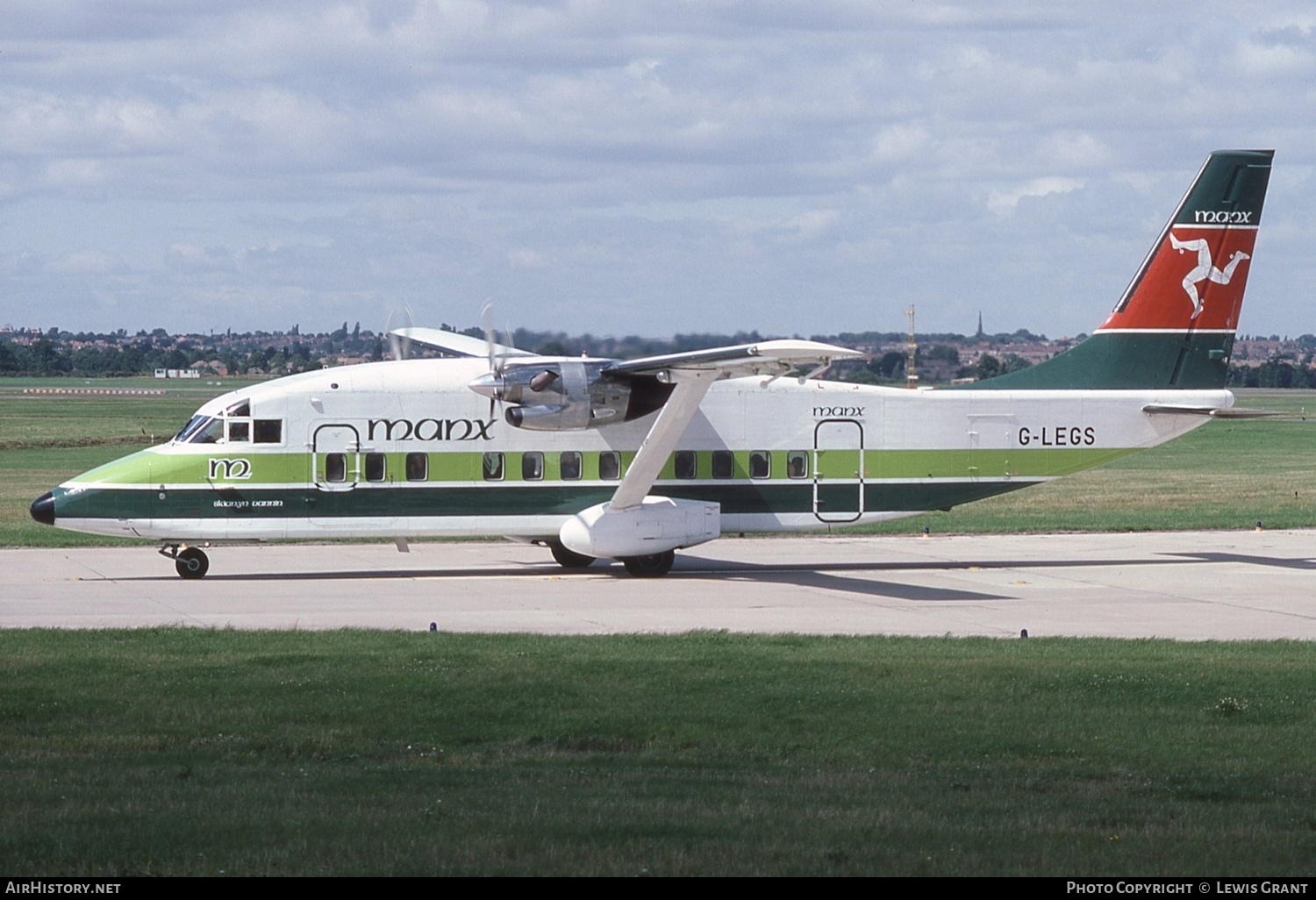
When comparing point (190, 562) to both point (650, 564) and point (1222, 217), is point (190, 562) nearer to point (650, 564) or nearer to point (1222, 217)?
point (650, 564)

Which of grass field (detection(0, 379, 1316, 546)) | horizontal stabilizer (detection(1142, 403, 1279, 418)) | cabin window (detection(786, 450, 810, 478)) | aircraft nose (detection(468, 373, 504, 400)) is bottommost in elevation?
grass field (detection(0, 379, 1316, 546))

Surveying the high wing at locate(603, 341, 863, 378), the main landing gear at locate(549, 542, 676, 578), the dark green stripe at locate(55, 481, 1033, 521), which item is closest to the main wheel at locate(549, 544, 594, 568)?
the main landing gear at locate(549, 542, 676, 578)

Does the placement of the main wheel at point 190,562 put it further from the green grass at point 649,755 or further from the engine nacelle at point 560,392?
the green grass at point 649,755

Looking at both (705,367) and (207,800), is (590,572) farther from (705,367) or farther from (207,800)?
(207,800)

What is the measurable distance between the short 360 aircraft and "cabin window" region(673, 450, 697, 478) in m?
0.03

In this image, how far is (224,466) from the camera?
23.5 metres

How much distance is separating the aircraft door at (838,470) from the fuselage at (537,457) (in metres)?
0.03

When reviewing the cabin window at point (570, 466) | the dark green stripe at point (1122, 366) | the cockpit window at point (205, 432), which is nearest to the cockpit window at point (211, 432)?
the cockpit window at point (205, 432)

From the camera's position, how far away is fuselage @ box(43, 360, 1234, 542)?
77.3 feet

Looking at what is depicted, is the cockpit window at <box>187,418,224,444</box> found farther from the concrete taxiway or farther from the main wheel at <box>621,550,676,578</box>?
the main wheel at <box>621,550,676,578</box>

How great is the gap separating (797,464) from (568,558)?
13.8 feet

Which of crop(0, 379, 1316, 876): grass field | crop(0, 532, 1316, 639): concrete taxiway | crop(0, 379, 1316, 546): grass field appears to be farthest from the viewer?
crop(0, 379, 1316, 546): grass field

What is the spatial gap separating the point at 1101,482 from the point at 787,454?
79.9 feet

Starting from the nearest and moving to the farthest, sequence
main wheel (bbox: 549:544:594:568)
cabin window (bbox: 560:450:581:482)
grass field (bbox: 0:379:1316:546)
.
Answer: cabin window (bbox: 560:450:581:482), main wheel (bbox: 549:544:594:568), grass field (bbox: 0:379:1316:546)
